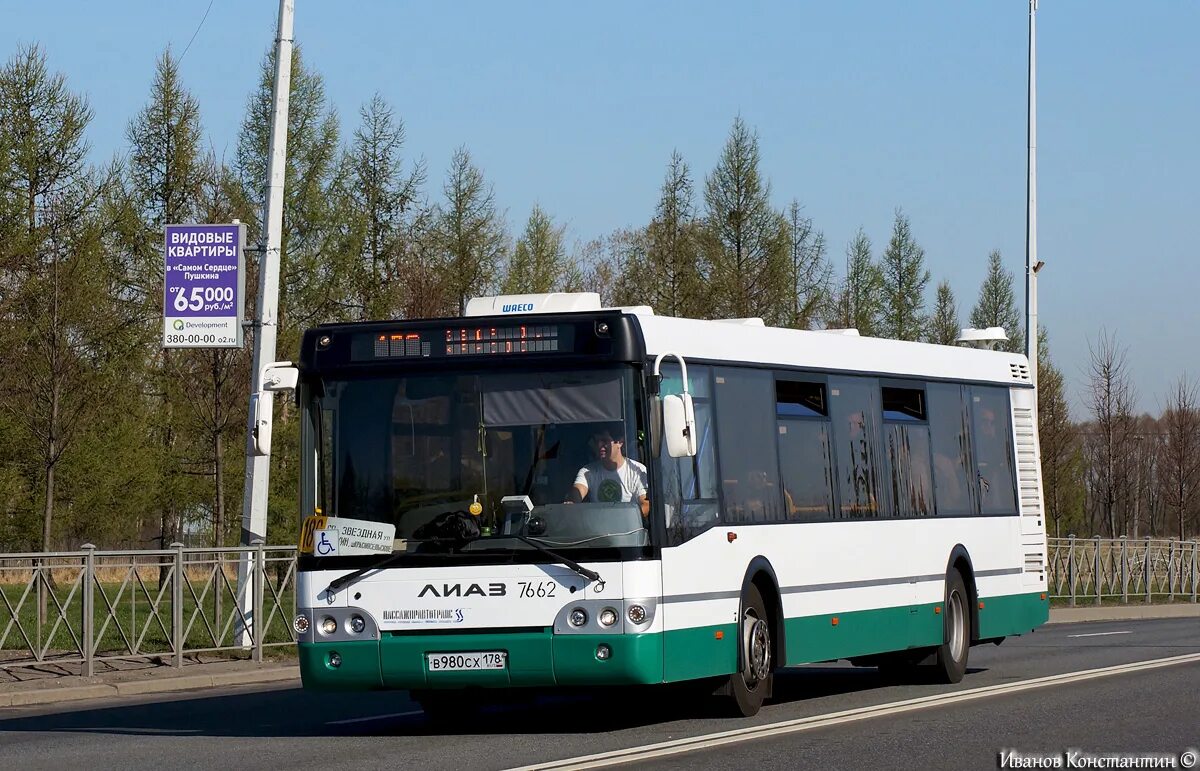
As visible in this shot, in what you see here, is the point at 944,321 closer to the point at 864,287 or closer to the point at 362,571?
the point at 864,287

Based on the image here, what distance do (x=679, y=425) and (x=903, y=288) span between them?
53340 millimetres

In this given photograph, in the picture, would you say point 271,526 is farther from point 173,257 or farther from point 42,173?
point 173,257

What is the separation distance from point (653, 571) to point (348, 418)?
94.2 inches

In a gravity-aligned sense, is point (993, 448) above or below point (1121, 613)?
above

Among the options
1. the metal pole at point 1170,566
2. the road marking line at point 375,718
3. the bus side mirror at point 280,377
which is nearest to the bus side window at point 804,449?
the road marking line at point 375,718

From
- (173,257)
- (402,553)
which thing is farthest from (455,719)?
(173,257)

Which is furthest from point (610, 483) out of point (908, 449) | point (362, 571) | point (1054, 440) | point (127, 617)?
point (1054, 440)

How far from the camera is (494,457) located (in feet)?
39.9

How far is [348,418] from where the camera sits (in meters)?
12.5

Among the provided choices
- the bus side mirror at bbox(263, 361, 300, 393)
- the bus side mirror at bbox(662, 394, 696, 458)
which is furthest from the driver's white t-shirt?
the bus side mirror at bbox(263, 361, 300, 393)

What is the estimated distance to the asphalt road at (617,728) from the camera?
10891 millimetres

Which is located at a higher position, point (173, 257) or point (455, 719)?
point (173, 257)

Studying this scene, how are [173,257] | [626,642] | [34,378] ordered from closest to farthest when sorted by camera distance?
1. [626,642]
2. [173,257]
3. [34,378]

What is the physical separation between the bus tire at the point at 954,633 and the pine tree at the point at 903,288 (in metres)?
47.2
